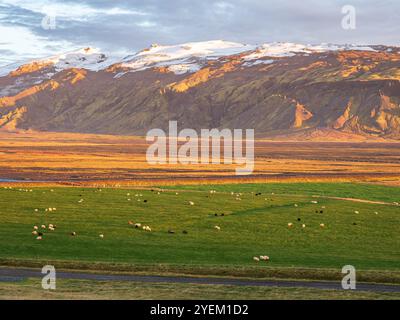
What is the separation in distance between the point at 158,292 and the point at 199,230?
14.1 metres

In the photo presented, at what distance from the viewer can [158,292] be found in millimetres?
21438

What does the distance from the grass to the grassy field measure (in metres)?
4.79

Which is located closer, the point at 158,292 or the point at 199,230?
the point at 158,292

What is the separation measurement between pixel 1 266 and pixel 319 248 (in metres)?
13.9

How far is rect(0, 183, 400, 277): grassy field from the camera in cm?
2941

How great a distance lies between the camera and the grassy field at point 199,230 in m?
29.4

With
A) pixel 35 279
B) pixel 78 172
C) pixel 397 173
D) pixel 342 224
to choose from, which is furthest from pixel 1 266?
pixel 397 173

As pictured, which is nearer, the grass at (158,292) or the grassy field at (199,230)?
the grass at (158,292)

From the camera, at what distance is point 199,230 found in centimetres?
3544

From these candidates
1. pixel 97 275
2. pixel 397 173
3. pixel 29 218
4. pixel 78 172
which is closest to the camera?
pixel 97 275

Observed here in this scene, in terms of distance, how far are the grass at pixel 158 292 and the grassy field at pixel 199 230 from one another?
15.7 feet
